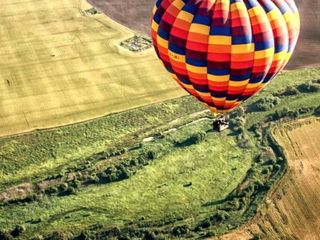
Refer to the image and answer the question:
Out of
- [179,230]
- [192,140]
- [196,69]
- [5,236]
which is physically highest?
[196,69]

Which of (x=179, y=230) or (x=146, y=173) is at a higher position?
(x=179, y=230)

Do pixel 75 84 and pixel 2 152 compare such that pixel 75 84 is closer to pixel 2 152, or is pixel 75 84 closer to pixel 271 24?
pixel 2 152

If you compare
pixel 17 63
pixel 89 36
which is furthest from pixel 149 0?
pixel 17 63

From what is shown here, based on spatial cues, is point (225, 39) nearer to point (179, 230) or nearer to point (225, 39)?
point (225, 39)

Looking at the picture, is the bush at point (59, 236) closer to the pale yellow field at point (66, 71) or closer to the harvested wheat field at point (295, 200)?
the harvested wheat field at point (295, 200)

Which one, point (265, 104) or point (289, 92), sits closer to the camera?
point (265, 104)

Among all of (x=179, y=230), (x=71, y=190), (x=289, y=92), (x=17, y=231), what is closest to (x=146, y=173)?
(x=71, y=190)
